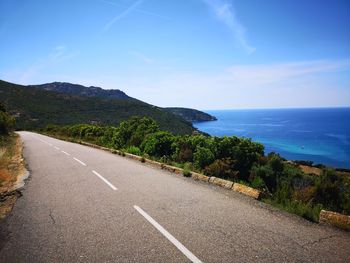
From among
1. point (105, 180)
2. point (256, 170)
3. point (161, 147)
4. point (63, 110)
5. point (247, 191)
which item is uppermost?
point (63, 110)

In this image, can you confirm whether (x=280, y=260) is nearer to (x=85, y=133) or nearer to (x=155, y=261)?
(x=155, y=261)

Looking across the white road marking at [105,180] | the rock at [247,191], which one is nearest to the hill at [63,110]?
the white road marking at [105,180]

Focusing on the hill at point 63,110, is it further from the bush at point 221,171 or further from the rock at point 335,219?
the rock at point 335,219

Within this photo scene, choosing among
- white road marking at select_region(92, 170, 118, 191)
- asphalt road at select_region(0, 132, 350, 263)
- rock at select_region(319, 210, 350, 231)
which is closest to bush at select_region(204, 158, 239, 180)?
asphalt road at select_region(0, 132, 350, 263)

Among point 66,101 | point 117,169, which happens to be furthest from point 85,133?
point 66,101

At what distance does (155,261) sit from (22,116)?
8765cm

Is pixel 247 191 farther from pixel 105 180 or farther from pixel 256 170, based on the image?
pixel 105 180

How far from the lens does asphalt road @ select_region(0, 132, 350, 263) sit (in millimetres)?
4012

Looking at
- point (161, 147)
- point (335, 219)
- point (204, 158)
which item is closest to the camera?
point (335, 219)

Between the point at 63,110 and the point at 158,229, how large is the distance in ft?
308

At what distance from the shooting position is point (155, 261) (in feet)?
12.5

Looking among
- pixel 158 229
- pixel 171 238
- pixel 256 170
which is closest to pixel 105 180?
pixel 158 229

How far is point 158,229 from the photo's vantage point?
4.89m

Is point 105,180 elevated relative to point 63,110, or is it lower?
lower
